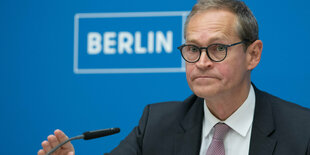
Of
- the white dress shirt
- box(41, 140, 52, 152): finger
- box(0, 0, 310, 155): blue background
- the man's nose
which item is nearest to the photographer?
box(41, 140, 52, 152): finger

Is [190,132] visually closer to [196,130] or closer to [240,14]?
[196,130]

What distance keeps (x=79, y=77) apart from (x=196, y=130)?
139 centimetres

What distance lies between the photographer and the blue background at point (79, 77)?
8.80 ft

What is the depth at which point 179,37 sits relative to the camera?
9.15 ft

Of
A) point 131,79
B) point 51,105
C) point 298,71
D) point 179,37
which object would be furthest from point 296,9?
point 51,105

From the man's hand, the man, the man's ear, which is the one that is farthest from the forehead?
the man's hand

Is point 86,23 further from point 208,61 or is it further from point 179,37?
point 208,61

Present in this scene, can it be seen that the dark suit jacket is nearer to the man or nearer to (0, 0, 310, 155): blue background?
the man

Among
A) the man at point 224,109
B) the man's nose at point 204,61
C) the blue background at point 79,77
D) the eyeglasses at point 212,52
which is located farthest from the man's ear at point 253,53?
the blue background at point 79,77

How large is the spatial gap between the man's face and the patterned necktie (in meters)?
0.17

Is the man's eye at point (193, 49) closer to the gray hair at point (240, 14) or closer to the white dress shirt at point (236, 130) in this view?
the gray hair at point (240, 14)

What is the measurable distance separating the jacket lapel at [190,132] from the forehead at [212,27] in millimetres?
400

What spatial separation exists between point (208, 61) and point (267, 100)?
1.44ft

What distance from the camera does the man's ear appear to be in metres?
1.79
